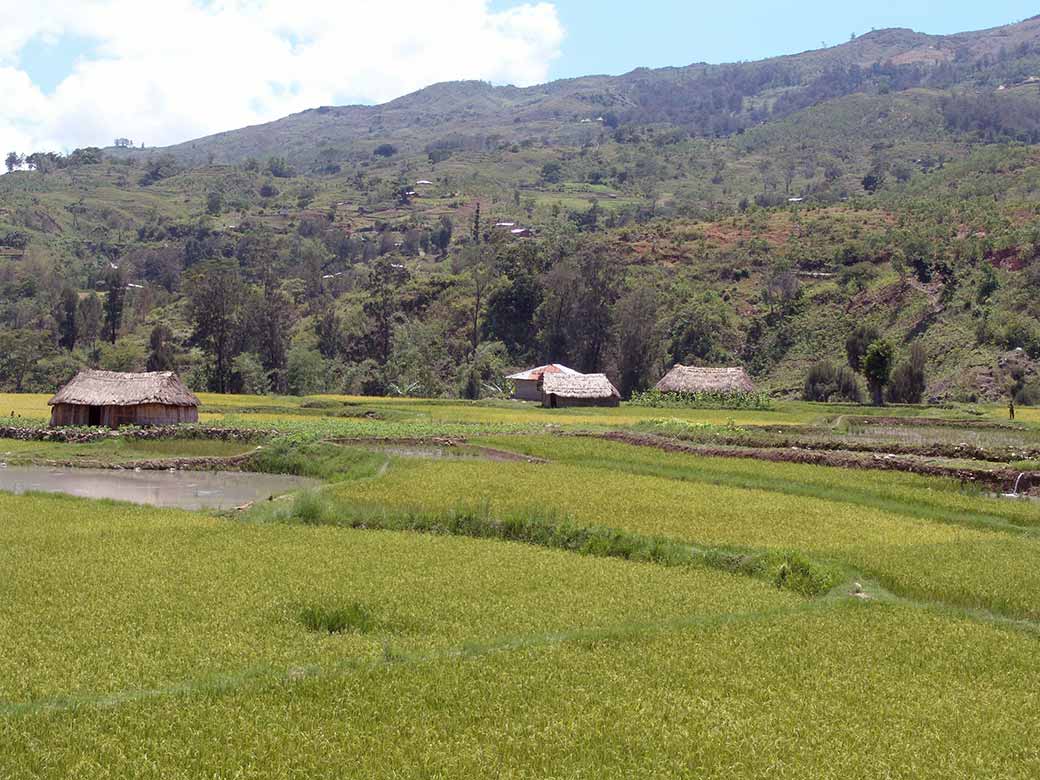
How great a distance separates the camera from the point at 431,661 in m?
11.9

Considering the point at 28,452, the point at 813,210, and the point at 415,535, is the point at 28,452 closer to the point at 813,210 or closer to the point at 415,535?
the point at 415,535

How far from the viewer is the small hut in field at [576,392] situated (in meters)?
59.8

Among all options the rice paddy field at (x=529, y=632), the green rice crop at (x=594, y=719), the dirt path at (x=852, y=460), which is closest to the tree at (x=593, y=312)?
the dirt path at (x=852, y=460)

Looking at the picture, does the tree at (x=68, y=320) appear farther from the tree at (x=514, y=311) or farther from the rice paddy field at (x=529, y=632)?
the rice paddy field at (x=529, y=632)

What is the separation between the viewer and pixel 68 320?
81.8m

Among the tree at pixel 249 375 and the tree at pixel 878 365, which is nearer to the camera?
the tree at pixel 878 365

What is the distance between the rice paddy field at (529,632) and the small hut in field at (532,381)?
35.6 meters

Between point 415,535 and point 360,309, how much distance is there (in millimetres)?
65673

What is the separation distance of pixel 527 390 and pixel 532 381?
32.7 inches

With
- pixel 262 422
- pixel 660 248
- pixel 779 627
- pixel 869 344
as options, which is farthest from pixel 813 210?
pixel 779 627

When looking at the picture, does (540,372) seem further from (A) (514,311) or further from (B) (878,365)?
(B) (878,365)

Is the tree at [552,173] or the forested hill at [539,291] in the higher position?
the tree at [552,173]

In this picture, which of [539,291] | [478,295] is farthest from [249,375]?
[539,291]

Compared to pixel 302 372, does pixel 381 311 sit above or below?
above
